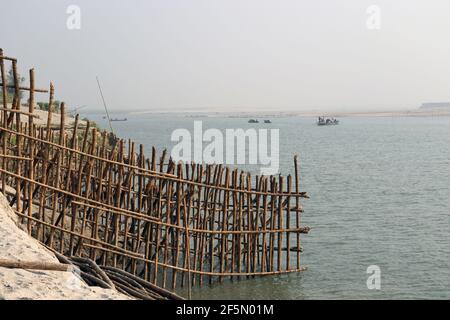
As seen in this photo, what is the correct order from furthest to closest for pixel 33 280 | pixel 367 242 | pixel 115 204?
1. pixel 367 242
2. pixel 115 204
3. pixel 33 280

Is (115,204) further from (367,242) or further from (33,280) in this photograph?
(367,242)

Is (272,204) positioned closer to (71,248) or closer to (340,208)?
(71,248)

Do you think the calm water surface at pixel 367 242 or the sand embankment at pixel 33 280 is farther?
the calm water surface at pixel 367 242

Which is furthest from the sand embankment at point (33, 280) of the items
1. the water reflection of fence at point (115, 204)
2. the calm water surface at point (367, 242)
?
the calm water surface at point (367, 242)

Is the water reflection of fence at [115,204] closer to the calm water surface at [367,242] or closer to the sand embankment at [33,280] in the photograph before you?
the calm water surface at [367,242]

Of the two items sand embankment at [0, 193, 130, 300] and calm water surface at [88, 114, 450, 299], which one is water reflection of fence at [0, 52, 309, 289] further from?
sand embankment at [0, 193, 130, 300]

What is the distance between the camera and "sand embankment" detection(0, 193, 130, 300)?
6.31 m

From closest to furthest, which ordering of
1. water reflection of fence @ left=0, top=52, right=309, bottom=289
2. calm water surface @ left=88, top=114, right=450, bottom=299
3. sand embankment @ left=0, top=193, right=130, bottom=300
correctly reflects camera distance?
sand embankment @ left=0, top=193, right=130, bottom=300 → water reflection of fence @ left=0, top=52, right=309, bottom=289 → calm water surface @ left=88, top=114, right=450, bottom=299

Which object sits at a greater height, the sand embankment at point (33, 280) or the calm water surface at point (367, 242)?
the sand embankment at point (33, 280)

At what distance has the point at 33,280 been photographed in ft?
21.7

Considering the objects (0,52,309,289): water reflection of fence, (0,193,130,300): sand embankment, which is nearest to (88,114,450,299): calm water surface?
(0,52,309,289): water reflection of fence

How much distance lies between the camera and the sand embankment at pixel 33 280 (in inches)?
249

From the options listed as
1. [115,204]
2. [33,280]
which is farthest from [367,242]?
[33,280]
